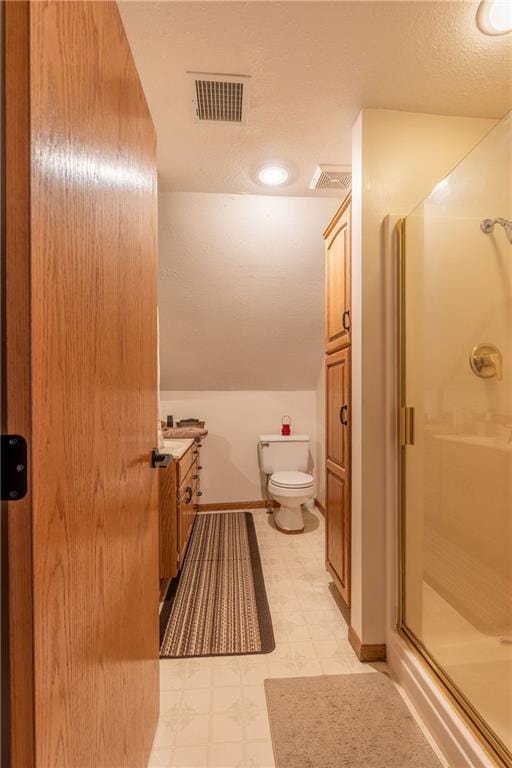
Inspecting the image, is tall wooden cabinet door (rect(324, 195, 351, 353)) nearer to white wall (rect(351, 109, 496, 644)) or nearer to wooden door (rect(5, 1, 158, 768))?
white wall (rect(351, 109, 496, 644))

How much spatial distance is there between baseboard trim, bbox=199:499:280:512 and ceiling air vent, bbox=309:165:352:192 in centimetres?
261

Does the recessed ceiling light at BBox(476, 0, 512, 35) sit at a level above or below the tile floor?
above

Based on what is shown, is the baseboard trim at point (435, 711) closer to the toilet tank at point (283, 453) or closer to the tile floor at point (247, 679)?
the tile floor at point (247, 679)

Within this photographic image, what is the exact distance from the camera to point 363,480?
61.8 inches

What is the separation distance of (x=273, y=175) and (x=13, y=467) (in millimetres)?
2063

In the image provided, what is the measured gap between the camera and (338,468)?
A: 1890 millimetres

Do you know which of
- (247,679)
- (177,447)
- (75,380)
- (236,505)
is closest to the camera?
(75,380)

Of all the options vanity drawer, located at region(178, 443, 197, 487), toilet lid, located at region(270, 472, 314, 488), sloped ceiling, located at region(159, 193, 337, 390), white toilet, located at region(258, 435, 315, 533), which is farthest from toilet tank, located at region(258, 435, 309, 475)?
vanity drawer, located at region(178, 443, 197, 487)

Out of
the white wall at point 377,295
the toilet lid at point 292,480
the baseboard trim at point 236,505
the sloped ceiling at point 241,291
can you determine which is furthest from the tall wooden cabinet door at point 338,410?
the baseboard trim at point 236,505

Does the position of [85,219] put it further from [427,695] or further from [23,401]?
[427,695]

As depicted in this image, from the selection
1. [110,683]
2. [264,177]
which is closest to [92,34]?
[110,683]

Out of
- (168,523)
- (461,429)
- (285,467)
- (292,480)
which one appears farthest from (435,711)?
(285,467)

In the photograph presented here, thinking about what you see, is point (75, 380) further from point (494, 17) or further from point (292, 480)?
point (292, 480)

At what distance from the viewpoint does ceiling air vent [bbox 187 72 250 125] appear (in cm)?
138
